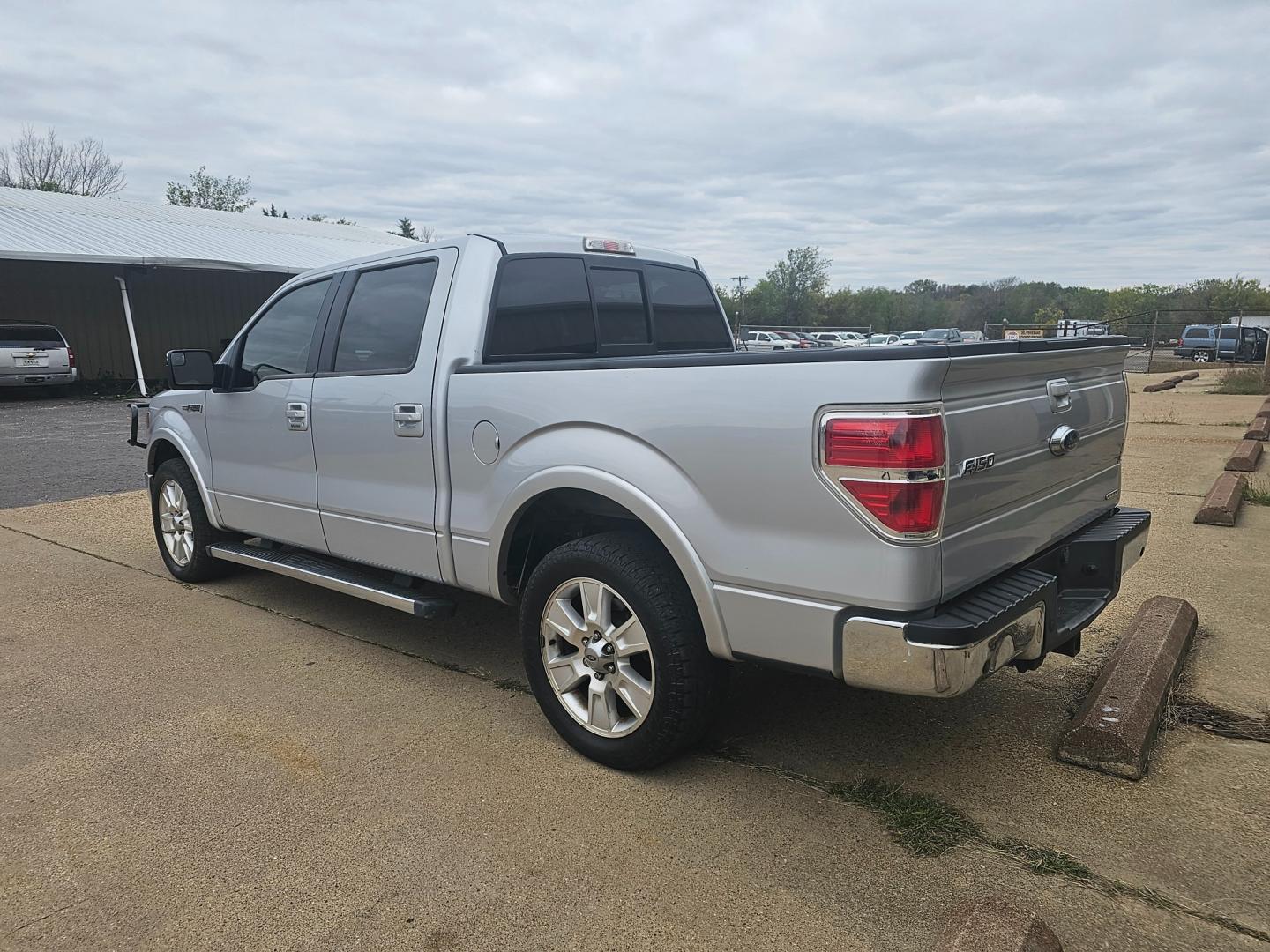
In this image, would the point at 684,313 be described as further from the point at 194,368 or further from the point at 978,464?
the point at 194,368

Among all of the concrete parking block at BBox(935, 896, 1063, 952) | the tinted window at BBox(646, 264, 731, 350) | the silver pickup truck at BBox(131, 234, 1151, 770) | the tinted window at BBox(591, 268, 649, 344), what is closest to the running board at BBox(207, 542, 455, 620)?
the silver pickup truck at BBox(131, 234, 1151, 770)

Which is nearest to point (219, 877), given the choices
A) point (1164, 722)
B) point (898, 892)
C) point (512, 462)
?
point (512, 462)

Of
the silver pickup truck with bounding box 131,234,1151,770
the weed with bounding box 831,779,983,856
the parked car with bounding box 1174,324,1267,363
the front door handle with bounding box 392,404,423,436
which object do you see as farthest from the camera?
the parked car with bounding box 1174,324,1267,363

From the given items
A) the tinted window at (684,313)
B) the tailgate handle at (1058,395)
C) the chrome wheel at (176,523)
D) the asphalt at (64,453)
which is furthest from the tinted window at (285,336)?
the asphalt at (64,453)

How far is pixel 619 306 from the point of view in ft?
14.5

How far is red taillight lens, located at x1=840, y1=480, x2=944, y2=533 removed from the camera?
2.46 metres

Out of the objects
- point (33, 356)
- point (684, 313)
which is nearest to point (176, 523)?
point (684, 313)

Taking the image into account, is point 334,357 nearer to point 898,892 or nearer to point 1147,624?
point 898,892

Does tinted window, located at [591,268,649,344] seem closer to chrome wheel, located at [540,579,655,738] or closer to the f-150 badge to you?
chrome wheel, located at [540,579,655,738]

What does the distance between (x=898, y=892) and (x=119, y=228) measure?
26.6m

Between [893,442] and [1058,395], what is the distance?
99 cm

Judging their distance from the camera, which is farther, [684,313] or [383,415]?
[684,313]

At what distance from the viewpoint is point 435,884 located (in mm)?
2621

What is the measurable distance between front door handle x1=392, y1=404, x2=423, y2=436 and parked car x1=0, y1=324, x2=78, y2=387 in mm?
19888
